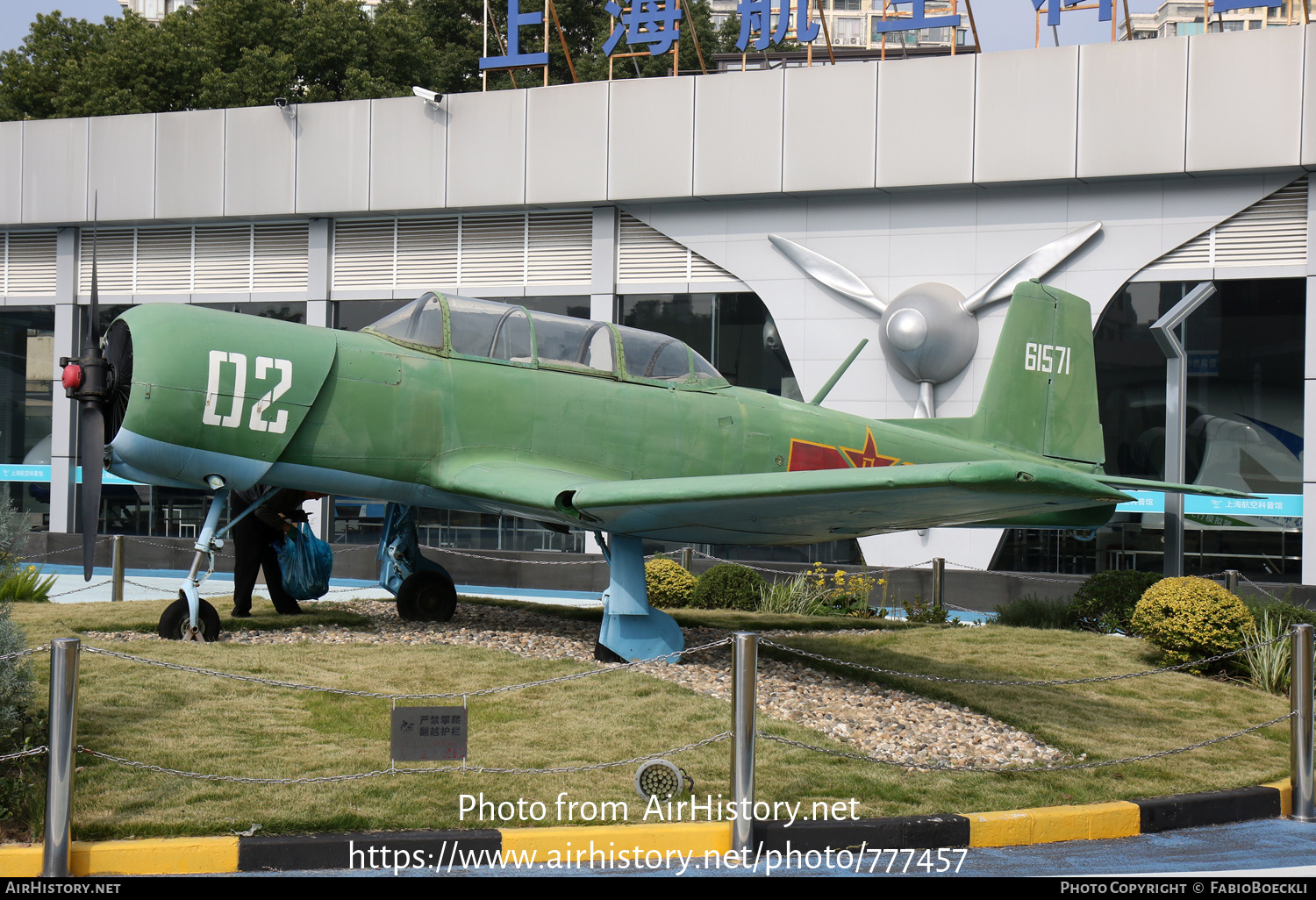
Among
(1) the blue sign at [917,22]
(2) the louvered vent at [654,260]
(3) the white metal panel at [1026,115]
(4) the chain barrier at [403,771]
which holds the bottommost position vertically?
(4) the chain barrier at [403,771]

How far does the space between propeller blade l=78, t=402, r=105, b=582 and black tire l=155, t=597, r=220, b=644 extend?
738mm

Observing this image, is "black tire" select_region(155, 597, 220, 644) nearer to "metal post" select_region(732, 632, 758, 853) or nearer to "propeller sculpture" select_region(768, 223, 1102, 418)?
"metal post" select_region(732, 632, 758, 853)

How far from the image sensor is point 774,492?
7297 mm

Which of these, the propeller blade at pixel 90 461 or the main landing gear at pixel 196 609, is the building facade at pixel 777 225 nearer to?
the main landing gear at pixel 196 609

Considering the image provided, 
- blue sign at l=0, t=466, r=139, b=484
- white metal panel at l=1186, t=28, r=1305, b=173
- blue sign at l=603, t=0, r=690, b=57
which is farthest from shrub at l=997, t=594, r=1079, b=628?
blue sign at l=0, t=466, r=139, b=484

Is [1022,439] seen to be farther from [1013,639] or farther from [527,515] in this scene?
[527,515]

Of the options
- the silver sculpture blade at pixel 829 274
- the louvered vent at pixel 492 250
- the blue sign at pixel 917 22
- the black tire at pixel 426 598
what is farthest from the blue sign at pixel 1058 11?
the black tire at pixel 426 598

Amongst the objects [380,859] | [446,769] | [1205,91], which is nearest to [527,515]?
[446,769]

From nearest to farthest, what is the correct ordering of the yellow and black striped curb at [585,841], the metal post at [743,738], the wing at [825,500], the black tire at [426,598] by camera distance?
the yellow and black striped curb at [585,841] → the metal post at [743,738] → the wing at [825,500] → the black tire at [426,598]

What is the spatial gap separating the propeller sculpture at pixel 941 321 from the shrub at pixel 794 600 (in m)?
5.16

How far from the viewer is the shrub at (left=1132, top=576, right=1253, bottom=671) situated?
1009 centimetres

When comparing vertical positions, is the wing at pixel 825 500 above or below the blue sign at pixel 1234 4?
below

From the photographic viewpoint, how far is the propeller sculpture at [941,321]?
1780cm
